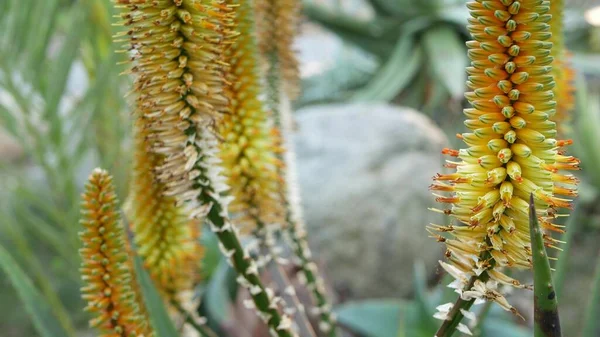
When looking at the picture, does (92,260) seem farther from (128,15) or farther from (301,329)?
(301,329)

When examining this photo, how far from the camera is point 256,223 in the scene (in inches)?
33.6

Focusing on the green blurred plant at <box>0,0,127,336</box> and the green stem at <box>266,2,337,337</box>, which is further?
the green blurred plant at <box>0,0,127,336</box>

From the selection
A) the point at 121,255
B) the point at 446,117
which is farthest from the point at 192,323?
the point at 446,117

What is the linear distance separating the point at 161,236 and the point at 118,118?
1006mm

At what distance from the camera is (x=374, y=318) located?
136 centimetres

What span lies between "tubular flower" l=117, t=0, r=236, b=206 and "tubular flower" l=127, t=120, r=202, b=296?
0.16m

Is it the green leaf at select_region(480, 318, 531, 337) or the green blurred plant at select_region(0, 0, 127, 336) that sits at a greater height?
the green blurred plant at select_region(0, 0, 127, 336)

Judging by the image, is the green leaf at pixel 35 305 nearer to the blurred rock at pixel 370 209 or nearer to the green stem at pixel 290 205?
the green stem at pixel 290 205

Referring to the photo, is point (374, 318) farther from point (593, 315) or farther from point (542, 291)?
point (542, 291)

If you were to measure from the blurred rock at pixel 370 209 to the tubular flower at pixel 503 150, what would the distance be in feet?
6.29

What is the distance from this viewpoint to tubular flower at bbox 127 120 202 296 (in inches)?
30.3

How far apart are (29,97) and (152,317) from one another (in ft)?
3.63

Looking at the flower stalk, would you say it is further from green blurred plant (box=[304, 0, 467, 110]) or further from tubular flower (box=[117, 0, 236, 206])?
green blurred plant (box=[304, 0, 467, 110])

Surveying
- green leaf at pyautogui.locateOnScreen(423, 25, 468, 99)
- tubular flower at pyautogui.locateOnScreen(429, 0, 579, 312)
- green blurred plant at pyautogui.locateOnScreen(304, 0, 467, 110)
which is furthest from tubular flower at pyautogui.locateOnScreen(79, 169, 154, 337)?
green blurred plant at pyautogui.locateOnScreen(304, 0, 467, 110)
